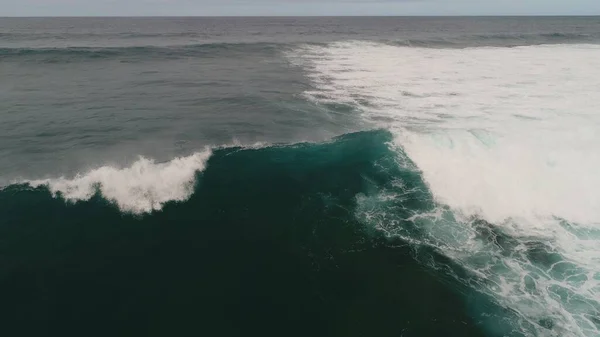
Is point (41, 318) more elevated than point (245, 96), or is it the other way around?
point (245, 96)

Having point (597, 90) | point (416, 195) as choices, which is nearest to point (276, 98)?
point (416, 195)

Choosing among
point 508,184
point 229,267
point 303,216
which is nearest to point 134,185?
point 229,267

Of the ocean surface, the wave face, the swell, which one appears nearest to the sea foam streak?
the ocean surface

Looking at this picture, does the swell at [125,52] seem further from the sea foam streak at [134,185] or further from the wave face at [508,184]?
the sea foam streak at [134,185]

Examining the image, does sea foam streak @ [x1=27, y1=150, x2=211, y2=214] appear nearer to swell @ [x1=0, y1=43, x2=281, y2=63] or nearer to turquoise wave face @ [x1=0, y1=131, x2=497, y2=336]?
turquoise wave face @ [x1=0, y1=131, x2=497, y2=336]

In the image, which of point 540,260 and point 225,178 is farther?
point 225,178

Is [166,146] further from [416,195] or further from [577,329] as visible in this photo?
[577,329]
